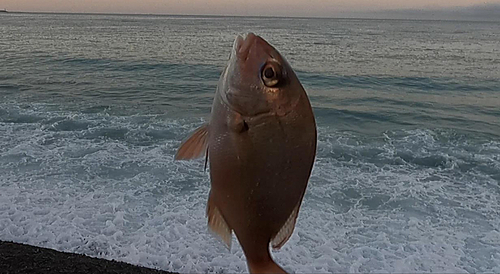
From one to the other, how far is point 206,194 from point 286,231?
684 centimetres

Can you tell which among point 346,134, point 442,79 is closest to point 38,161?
point 346,134

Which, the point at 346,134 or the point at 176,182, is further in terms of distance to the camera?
the point at 346,134

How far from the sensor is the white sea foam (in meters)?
6.60

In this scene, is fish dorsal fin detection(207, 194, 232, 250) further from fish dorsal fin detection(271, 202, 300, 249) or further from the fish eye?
the fish eye

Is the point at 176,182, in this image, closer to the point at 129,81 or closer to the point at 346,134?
the point at 346,134

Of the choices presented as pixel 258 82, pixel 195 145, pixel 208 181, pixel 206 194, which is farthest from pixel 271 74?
pixel 208 181

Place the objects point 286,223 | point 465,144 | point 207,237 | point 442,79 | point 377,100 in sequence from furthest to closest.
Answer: point 442,79 → point 377,100 → point 465,144 → point 207,237 → point 286,223

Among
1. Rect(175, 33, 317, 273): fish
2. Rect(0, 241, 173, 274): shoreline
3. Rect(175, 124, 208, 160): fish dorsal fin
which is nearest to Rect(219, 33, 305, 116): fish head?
Rect(175, 33, 317, 273): fish

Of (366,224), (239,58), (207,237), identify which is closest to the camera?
(239,58)

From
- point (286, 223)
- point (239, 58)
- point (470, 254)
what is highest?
point (239, 58)

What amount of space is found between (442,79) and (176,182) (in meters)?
19.0

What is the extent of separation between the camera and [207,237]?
6.99m

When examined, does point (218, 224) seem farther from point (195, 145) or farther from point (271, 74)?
point (271, 74)

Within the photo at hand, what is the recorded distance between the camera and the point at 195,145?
6.05 ft
